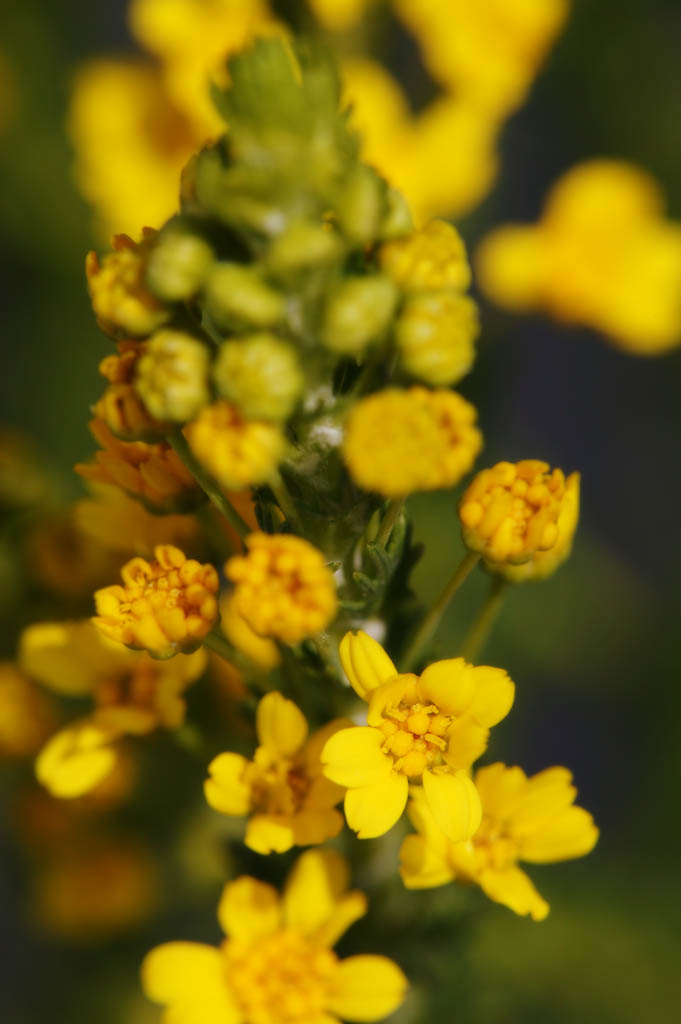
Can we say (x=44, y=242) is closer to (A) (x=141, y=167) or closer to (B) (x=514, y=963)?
(A) (x=141, y=167)

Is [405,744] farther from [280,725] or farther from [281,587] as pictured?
[281,587]

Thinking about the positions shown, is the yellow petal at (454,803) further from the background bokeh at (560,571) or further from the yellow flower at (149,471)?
the background bokeh at (560,571)

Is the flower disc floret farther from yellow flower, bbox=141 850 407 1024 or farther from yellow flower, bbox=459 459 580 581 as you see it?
yellow flower, bbox=141 850 407 1024

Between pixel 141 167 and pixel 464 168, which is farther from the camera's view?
pixel 141 167

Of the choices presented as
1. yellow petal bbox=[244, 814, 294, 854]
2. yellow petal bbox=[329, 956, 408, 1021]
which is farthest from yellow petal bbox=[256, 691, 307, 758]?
yellow petal bbox=[329, 956, 408, 1021]

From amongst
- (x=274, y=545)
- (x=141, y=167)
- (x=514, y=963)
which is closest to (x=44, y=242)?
(x=141, y=167)

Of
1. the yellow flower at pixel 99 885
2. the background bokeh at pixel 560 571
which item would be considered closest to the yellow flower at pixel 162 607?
the background bokeh at pixel 560 571

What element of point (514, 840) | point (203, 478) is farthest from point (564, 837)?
point (203, 478)
